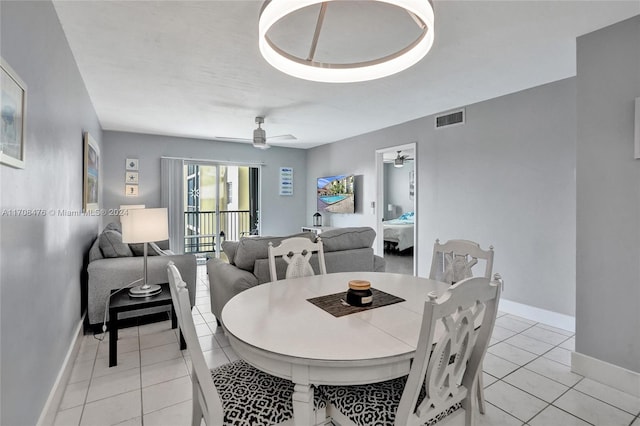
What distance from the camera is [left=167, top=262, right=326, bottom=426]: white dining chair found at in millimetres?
1106

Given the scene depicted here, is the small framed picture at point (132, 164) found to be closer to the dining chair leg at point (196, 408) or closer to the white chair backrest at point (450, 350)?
the dining chair leg at point (196, 408)

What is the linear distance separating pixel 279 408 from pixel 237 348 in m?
0.28

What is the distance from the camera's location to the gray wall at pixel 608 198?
2.05 m

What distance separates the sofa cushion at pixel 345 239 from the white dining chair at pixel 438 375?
1672 millimetres

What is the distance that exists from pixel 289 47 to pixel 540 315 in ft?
11.7

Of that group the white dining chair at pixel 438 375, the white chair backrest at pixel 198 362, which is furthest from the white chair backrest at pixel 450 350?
the white chair backrest at pixel 198 362

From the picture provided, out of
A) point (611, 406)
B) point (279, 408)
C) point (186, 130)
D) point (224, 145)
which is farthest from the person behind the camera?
point (224, 145)

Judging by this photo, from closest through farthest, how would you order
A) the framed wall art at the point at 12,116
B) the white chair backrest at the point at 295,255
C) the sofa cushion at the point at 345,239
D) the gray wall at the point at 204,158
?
1. the framed wall art at the point at 12,116
2. the white chair backrest at the point at 295,255
3. the sofa cushion at the point at 345,239
4. the gray wall at the point at 204,158

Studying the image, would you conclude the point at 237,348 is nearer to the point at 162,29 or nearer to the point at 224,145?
the point at 162,29

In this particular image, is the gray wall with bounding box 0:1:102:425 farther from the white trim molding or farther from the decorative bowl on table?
the white trim molding

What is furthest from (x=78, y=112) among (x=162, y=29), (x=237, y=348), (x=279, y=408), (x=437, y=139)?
(x=437, y=139)

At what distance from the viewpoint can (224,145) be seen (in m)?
6.29

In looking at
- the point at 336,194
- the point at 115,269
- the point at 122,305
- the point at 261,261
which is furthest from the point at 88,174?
the point at 336,194

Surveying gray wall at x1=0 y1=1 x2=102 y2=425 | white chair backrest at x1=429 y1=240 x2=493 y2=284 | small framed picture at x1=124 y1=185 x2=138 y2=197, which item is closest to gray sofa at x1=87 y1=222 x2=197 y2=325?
gray wall at x1=0 y1=1 x2=102 y2=425
